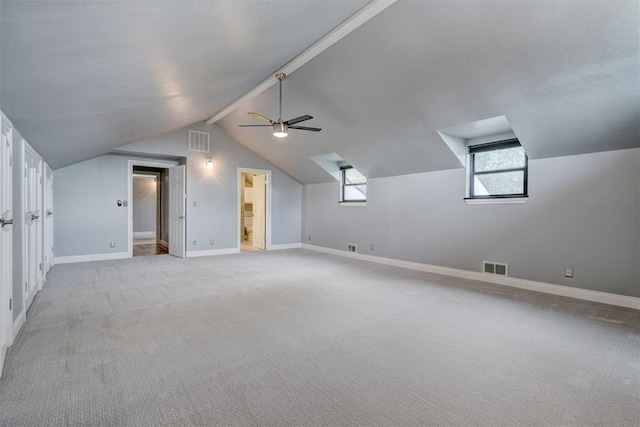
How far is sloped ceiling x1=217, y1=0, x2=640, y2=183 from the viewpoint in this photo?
2891mm

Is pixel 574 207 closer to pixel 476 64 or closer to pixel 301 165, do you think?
pixel 476 64

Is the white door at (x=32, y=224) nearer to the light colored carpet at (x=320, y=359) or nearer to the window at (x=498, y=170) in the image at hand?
the light colored carpet at (x=320, y=359)

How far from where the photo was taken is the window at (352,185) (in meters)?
7.70

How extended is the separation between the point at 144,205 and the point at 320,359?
1214 cm

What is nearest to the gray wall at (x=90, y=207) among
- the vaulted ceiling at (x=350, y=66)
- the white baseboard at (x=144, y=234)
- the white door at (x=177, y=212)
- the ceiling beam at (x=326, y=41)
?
the white door at (x=177, y=212)

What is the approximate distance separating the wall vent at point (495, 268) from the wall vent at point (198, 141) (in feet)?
21.7

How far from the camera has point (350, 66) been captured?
4.27m

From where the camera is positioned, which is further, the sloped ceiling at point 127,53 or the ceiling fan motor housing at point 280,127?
the ceiling fan motor housing at point 280,127

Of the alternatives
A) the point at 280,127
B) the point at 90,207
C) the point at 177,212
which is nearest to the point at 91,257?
the point at 90,207

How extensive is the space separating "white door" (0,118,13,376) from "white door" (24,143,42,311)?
80cm

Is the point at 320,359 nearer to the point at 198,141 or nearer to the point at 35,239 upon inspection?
the point at 35,239

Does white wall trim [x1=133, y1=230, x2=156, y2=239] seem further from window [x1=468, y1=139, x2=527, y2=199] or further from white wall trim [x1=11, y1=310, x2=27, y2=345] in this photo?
window [x1=468, y1=139, x2=527, y2=199]

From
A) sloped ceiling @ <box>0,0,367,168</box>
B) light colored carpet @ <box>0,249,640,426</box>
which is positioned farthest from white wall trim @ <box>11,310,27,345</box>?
sloped ceiling @ <box>0,0,367,168</box>

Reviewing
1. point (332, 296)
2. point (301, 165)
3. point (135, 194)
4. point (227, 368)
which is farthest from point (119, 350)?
point (135, 194)
